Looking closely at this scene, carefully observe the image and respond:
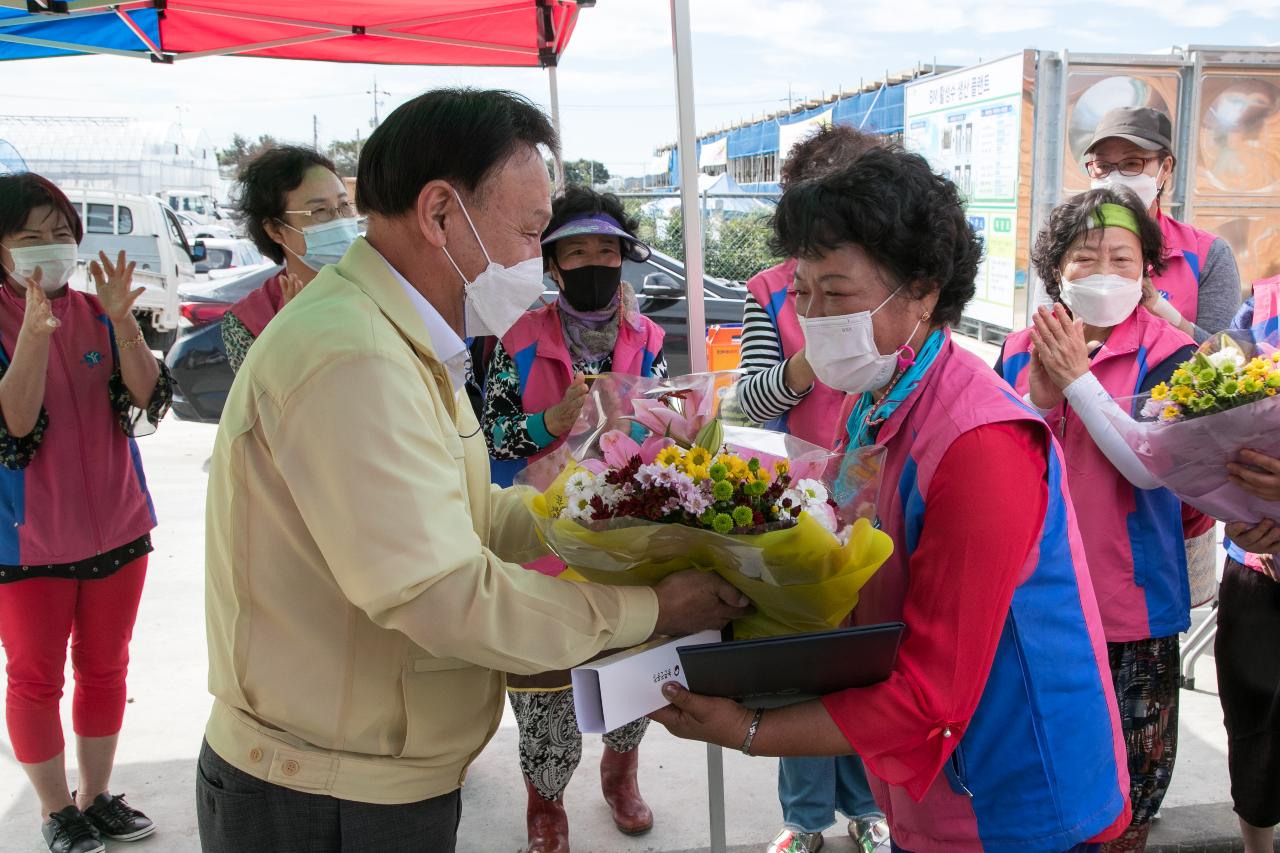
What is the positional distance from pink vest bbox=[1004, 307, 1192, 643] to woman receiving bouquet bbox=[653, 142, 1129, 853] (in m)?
0.89

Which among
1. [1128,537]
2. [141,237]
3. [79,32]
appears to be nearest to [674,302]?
[79,32]

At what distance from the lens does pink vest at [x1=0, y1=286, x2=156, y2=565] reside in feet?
Answer: 9.70

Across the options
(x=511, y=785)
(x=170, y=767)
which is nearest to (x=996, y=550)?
(x=511, y=785)

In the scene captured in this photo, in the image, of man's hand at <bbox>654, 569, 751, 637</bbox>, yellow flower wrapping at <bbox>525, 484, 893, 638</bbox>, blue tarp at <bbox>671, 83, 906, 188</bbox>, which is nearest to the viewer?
yellow flower wrapping at <bbox>525, 484, 893, 638</bbox>

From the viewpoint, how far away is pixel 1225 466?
220 cm

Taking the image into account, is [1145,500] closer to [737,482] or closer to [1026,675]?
[1026,675]

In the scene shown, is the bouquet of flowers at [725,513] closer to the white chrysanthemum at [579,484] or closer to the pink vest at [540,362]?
the white chrysanthemum at [579,484]

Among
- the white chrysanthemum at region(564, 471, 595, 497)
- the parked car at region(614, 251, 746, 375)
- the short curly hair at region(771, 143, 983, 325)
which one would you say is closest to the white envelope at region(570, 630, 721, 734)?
the white chrysanthemum at region(564, 471, 595, 497)

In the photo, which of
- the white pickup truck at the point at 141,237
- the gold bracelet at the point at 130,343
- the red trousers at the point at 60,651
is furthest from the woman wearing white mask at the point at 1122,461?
the white pickup truck at the point at 141,237

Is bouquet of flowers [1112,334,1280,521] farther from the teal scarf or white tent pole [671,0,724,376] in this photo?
white tent pole [671,0,724,376]

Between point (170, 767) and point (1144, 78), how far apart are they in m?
8.67

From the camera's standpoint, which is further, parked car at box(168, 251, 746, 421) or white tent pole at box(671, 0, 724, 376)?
parked car at box(168, 251, 746, 421)

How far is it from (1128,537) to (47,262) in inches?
129

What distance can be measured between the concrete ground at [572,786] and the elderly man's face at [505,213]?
2.27 metres
